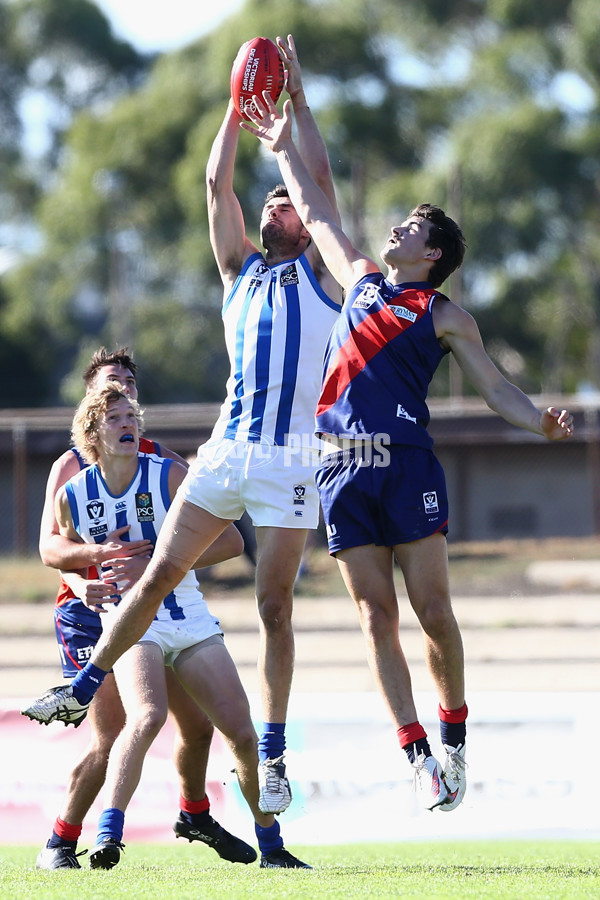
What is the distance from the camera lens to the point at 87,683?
5.29 metres

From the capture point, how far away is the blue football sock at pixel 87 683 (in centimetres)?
525

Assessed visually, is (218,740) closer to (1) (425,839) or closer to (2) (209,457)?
(1) (425,839)

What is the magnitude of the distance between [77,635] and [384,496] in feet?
6.31

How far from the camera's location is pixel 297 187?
5.51 metres

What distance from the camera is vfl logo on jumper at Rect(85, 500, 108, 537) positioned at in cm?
593

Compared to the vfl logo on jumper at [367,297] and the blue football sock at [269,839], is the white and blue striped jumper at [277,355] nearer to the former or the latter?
the vfl logo on jumper at [367,297]

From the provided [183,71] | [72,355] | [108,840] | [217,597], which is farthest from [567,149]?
[108,840]

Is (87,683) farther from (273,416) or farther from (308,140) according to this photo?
(308,140)

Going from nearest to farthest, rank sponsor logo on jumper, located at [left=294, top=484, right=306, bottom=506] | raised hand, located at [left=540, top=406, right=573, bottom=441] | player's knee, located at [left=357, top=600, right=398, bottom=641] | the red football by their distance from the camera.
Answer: raised hand, located at [left=540, top=406, right=573, bottom=441]
player's knee, located at [left=357, top=600, right=398, bottom=641]
sponsor logo on jumper, located at [left=294, top=484, right=306, bottom=506]
the red football

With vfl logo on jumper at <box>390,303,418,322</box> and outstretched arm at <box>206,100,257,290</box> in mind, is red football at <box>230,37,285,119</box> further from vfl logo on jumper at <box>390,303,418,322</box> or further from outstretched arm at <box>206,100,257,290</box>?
vfl logo on jumper at <box>390,303,418,322</box>

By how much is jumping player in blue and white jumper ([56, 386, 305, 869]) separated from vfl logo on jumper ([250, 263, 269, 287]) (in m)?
0.90

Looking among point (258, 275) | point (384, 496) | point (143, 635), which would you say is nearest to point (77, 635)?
point (143, 635)

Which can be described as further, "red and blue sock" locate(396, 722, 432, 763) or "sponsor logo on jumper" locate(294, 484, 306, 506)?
"sponsor logo on jumper" locate(294, 484, 306, 506)

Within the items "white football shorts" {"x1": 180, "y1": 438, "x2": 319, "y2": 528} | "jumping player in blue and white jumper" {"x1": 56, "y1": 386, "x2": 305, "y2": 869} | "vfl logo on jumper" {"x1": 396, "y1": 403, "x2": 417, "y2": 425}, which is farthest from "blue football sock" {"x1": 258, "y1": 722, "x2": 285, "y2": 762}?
"vfl logo on jumper" {"x1": 396, "y1": 403, "x2": 417, "y2": 425}
